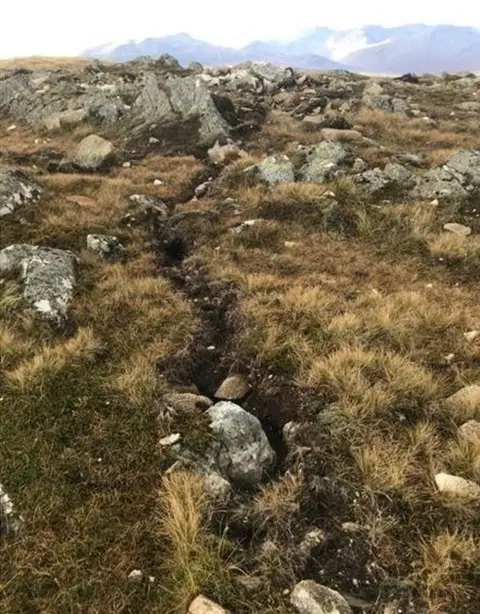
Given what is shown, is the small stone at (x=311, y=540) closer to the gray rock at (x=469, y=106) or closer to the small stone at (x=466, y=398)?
the small stone at (x=466, y=398)

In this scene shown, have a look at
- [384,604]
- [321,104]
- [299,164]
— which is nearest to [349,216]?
[299,164]

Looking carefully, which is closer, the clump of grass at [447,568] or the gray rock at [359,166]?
the clump of grass at [447,568]

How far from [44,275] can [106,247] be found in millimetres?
1976

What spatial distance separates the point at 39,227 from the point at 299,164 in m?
7.77

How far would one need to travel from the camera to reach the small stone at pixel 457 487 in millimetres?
4699

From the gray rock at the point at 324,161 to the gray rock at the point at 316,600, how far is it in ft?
37.0

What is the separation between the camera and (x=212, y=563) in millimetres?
4215

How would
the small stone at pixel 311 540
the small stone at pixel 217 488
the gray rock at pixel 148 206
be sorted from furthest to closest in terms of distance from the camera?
1. the gray rock at pixel 148 206
2. the small stone at pixel 217 488
3. the small stone at pixel 311 540

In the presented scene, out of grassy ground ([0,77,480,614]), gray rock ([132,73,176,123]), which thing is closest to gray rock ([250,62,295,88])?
gray rock ([132,73,176,123])

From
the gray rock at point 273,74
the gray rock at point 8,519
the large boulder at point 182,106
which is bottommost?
the gray rock at point 8,519

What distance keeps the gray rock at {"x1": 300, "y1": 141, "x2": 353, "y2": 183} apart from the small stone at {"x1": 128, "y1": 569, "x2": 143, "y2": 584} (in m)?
11.3

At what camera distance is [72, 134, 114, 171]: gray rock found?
54.4 ft

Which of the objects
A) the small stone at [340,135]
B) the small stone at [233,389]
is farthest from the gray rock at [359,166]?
the small stone at [233,389]

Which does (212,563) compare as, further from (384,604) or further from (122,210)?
(122,210)
